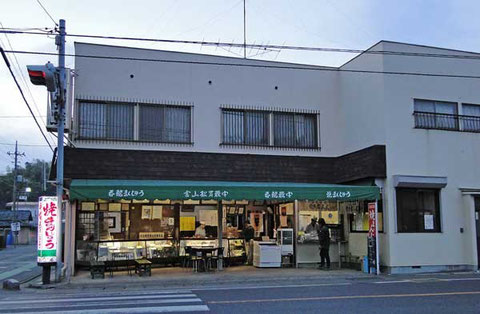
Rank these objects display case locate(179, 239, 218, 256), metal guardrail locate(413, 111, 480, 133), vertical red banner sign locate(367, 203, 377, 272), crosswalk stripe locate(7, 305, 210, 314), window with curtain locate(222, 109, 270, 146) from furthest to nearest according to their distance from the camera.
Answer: window with curtain locate(222, 109, 270, 146) → display case locate(179, 239, 218, 256) → metal guardrail locate(413, 111, 480, 133) → vertical red banner sign locate(367, 203, 377, 272) → crosswalk stripe locate(7, 305, 210, 314)

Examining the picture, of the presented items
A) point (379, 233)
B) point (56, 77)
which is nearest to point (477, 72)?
point (379, 233)

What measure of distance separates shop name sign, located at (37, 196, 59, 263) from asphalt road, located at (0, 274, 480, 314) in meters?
1.40

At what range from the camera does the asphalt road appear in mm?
9820

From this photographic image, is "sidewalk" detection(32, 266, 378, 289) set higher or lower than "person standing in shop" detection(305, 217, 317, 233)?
lower

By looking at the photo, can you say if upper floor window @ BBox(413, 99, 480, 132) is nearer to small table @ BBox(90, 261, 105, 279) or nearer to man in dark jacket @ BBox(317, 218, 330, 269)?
man in dark jacket @ BBox(317, 218, 330, 269)

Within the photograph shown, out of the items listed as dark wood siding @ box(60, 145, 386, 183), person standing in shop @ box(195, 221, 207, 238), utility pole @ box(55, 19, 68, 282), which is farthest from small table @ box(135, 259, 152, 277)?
person standing in shop @ box(195, 221, 207, 238)

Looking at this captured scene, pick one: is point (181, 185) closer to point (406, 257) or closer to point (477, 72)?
point (406, 257)

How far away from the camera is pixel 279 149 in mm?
19938

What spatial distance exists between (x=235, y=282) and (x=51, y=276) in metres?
5.73

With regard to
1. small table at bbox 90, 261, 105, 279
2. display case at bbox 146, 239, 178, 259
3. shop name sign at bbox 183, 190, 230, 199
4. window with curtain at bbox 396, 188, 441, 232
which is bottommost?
small table at bbox 90, 261, 105, 279

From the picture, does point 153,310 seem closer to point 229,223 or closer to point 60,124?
point 60,124

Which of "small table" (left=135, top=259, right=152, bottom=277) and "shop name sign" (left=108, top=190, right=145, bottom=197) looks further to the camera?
"small table" (left=135, top=259, right=152, bottom=277)

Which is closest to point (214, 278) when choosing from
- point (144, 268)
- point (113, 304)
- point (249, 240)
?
point (144, 268)

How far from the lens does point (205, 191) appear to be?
16.0 metres
